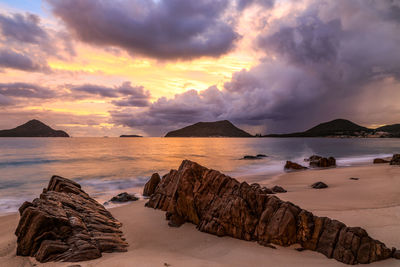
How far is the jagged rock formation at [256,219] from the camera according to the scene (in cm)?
677

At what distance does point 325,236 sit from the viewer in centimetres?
733

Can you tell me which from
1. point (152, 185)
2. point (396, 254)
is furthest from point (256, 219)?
point (152, 185)

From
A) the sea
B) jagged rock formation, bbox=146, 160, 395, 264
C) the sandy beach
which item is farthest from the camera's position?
the sea

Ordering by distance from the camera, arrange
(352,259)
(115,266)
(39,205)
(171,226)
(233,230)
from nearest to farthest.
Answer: (115,266)
(352,259)
(39,205)
(233,230)
(171,226)

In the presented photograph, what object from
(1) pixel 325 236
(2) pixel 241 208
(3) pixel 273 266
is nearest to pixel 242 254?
(3) pixel 273 266

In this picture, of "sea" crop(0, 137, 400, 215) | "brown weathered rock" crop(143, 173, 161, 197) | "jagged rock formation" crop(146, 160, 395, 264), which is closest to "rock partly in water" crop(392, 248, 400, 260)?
"jagged rock formation" crop(146, 160, 395, 264)

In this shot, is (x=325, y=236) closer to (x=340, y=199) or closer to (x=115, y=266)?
(x=115, y=266)

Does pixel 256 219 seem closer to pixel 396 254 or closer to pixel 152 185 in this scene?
pixel 396 254

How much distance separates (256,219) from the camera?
8.44 m

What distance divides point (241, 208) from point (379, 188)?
13.6 metres

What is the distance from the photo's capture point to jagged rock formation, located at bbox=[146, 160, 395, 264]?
22.2 ft

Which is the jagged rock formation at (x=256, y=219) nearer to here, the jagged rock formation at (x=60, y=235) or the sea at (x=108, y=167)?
the jagged rock formation at (x=60, y=235)

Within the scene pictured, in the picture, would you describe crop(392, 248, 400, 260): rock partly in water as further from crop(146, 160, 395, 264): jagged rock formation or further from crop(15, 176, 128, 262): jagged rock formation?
crop(15, 176, 128, 262): jagged rock formation

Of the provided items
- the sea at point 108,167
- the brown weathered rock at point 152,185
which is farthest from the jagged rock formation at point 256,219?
the sea at point 108,167
